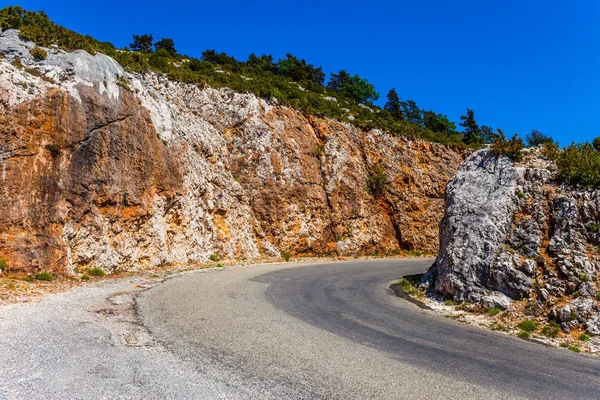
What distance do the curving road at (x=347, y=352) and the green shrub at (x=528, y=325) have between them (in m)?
0.95

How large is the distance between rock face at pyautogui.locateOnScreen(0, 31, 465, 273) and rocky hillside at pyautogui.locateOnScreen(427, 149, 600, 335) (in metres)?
14.2

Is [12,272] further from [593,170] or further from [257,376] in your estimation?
[593,170]

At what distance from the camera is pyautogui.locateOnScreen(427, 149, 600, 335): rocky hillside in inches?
363

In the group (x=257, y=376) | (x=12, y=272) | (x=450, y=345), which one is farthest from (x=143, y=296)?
(x=450, y=345)

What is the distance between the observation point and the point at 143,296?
34.7 ft

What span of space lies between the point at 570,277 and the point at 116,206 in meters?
17.7

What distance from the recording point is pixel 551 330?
27.6ft

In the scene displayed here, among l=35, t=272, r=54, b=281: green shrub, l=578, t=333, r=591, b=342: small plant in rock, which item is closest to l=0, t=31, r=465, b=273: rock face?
l=35, t=272, r=54, b=281: green shrub

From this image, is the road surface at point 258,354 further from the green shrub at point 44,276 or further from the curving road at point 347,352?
the green shrub at point 44,276

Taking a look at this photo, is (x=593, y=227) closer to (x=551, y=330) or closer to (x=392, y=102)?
(x=551, y=330)

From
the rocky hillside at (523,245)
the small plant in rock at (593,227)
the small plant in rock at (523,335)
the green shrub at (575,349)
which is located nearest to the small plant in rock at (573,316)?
the rocky hillside at (523,245)

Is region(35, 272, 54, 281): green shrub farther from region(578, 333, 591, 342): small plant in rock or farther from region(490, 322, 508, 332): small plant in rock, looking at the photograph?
region(578, 333, 591, 342): small plant in rock

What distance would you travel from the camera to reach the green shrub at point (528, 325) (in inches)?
339

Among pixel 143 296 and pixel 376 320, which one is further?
pixel 143 296
